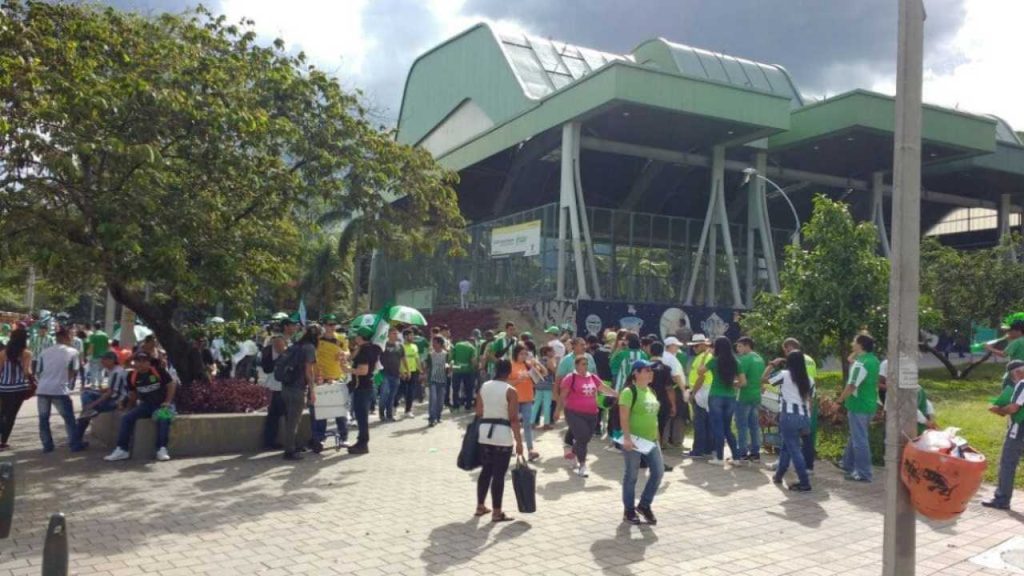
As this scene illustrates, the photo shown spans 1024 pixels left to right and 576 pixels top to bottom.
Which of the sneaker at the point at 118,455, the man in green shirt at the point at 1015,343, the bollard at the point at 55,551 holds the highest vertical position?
the man in green shirt at the point at 1015,343

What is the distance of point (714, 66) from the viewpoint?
43.1 metres

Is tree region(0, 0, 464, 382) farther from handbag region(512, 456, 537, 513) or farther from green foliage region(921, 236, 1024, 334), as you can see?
green foliage region(921, 236, 1024, 334)

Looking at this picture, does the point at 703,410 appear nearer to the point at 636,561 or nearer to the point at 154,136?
the point at 636,561

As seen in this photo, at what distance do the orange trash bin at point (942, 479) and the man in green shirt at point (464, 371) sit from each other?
11542mm

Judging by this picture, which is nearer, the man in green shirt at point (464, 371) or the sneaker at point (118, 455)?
the sneaker at point (118, 455)

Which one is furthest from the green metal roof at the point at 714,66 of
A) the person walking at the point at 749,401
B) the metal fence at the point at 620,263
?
the person walking at the point at 749,401

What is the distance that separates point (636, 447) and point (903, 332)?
291cm

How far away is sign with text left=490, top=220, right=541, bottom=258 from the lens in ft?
107

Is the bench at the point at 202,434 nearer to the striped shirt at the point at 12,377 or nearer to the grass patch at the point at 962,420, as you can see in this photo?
the striped shirt at the point at 12,377

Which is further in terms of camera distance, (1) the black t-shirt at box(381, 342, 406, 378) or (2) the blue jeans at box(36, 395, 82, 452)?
(1) the black t-shirt at box(381, 342, 406, 378)

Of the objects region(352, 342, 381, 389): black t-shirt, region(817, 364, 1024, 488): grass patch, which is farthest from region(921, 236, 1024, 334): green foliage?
region(352, 342, 381, 389): black t-shirt

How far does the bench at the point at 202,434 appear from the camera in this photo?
1016 cm

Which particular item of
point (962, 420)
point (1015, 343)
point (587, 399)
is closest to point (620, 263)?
point (962, 420)

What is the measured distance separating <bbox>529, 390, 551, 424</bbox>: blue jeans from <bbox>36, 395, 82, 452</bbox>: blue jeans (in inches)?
260
